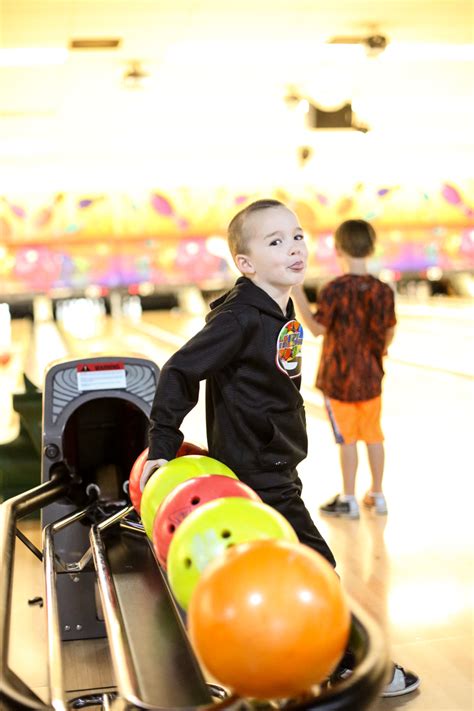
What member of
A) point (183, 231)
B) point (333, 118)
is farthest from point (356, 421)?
point (183, 231)

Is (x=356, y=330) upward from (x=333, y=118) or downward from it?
downward

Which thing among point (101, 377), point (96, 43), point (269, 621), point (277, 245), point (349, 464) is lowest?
point (349, 464)

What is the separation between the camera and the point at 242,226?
192 centimetres

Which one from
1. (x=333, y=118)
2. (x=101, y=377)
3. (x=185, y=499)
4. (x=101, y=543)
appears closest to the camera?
(x=185, y=499)

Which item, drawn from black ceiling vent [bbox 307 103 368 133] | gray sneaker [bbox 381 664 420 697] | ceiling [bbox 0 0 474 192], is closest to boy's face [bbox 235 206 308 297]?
gray sneaker [bbox 381 664 420 697]

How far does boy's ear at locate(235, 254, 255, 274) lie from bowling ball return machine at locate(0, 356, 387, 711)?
2.24 ft

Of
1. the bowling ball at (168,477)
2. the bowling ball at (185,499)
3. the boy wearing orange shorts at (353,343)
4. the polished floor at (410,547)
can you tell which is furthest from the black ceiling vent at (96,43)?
the bowling ball at (185,499)

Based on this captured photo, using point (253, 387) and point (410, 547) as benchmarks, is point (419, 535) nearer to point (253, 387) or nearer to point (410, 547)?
point (410, 547)

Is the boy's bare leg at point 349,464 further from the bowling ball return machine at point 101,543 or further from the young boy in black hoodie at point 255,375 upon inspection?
the young boy in black hoodie at point 255,375

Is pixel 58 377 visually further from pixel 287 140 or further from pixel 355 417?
pixel 287 140

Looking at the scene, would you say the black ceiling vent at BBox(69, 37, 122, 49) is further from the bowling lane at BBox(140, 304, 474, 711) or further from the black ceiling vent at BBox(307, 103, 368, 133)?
the bowling lane at BBox(140, 304, 474, 711)

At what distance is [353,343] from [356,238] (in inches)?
15.6

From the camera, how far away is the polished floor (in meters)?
2.38

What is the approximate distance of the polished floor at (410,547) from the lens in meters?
2.38
